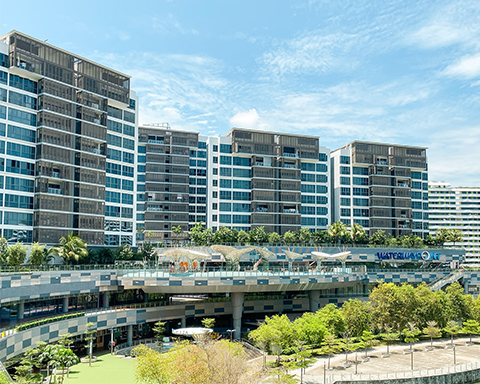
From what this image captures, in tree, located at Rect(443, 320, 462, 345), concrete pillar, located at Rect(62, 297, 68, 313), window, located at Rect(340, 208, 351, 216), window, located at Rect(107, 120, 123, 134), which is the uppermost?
window, located at Rect(107, 120, 123, 134)

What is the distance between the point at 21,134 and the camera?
83625 mm

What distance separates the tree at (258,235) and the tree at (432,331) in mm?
45565

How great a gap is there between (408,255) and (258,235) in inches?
1484

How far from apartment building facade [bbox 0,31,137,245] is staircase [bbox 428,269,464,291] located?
64.4 meters

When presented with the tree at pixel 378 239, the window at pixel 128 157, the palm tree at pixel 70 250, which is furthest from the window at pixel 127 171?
the tree at pixel 378 239

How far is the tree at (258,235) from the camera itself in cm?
11100

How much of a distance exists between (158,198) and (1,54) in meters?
59.4

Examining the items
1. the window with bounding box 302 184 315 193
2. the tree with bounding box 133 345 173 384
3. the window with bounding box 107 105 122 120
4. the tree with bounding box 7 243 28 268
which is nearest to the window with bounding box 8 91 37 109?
the window with bounding box 107 105 122 120

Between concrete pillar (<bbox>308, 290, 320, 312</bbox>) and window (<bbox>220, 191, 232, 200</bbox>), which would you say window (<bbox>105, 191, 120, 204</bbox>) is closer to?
window (<bbox>220, 191, 232, 200</bbox>)

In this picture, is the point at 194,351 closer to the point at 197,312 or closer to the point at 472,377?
the point at 472,377

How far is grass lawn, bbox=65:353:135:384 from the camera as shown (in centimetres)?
4881

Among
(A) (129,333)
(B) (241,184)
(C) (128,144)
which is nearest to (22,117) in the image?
(C) (128,144)

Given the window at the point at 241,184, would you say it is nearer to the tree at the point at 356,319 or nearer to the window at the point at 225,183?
the window at the point at 225,183

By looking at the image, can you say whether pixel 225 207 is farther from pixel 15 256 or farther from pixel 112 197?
pixel 15 256
